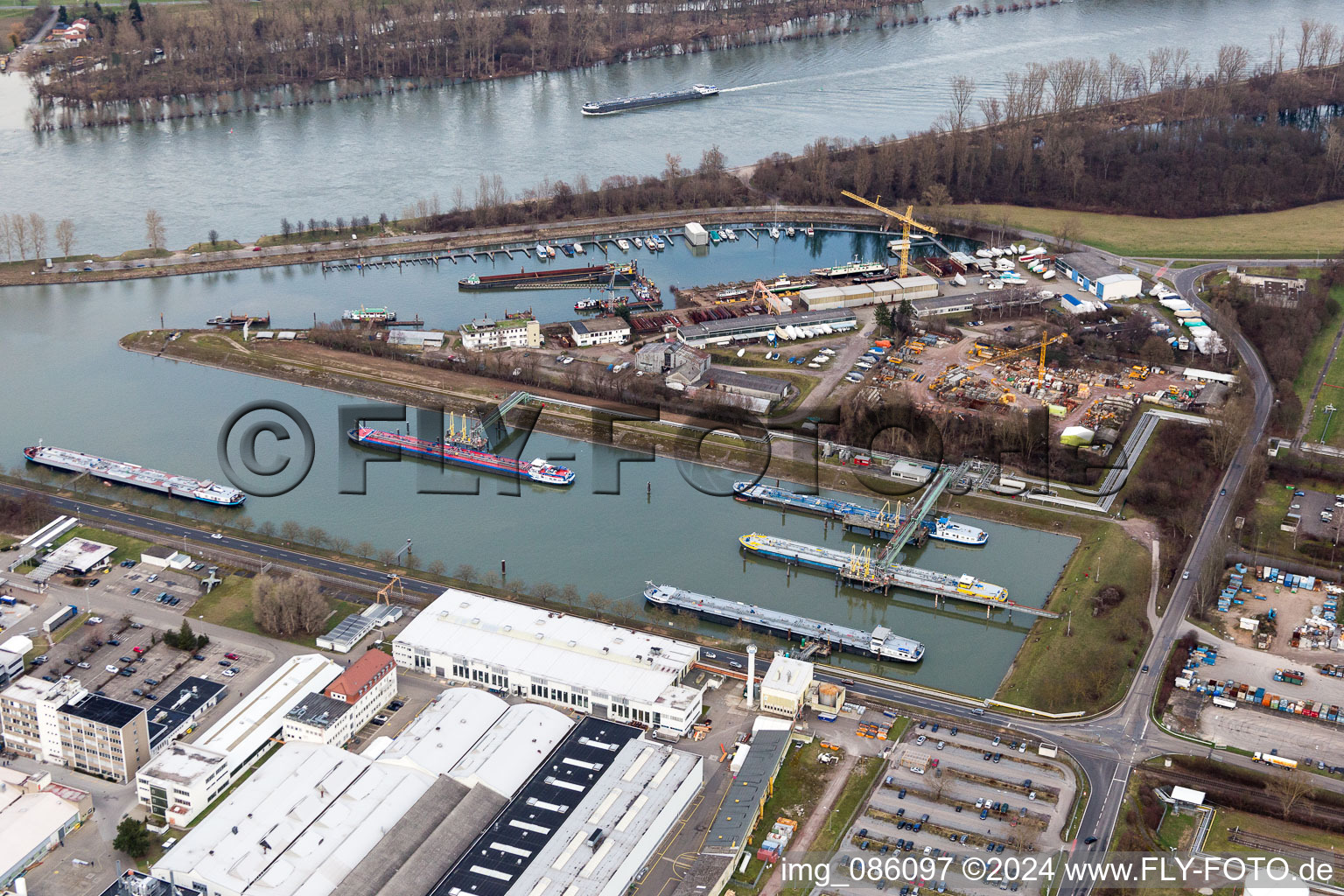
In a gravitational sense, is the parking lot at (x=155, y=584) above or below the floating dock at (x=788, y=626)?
above

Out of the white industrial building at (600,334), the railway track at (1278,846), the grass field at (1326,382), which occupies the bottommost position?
the railway track at (1278,846)

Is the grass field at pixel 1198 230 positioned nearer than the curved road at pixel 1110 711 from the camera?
No

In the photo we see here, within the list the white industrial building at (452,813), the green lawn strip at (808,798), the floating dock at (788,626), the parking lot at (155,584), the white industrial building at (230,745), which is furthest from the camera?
the parking lot at (155,584)

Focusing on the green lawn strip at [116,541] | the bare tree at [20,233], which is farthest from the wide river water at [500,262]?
the green lawn strip at [116,541]

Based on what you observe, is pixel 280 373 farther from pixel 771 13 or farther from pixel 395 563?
pixel 771 13

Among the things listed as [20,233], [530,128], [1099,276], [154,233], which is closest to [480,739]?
[1099,276]

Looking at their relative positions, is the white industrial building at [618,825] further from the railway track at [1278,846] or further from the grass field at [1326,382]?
the grass field at [1326,382]

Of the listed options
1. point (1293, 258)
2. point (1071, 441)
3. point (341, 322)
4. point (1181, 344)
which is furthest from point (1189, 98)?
point (341, 322)
